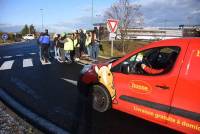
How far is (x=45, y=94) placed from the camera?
33.5ft

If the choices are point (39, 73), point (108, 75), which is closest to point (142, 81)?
point (108, 75)

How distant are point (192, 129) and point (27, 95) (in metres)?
5.22

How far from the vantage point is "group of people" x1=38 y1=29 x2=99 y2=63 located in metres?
20.0

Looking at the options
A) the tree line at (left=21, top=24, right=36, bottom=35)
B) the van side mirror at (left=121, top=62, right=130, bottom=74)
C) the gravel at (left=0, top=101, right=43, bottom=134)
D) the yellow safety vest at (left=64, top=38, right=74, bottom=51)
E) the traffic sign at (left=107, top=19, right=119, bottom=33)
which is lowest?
the tree line at (left=21, top=24, right=36, bottom=35)

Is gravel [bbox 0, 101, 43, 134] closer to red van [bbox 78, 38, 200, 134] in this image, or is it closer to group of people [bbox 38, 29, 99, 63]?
red van [bbox 78, 38, 200, 134]

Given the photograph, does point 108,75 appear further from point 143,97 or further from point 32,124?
point 32,124

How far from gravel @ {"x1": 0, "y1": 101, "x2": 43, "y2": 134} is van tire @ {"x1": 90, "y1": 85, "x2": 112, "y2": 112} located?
170 centimetres

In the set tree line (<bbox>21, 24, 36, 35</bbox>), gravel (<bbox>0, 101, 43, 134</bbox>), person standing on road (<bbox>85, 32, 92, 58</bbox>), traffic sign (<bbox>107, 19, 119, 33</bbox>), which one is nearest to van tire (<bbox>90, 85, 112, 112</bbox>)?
gravel (<bbox>0, 101, 43, 134</bbox>)

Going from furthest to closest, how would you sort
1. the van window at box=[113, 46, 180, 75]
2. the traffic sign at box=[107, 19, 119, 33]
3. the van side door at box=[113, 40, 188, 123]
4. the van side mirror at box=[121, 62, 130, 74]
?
the traffic sign at box=[107, 19, 119, 33] → the van side mirror at box=[121, 62, 130, 74] → the van window at box=[113, 46, 180, 75] → the van side door at box=[113, 40, 188, 123]

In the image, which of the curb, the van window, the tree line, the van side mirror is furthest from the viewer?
the tree line

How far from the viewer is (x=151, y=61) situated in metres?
7.50

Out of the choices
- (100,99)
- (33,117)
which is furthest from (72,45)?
(33,117)

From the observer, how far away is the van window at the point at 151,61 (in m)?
6.94

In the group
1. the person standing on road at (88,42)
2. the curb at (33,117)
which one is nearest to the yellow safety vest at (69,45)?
the person standing on road at (88,42)
